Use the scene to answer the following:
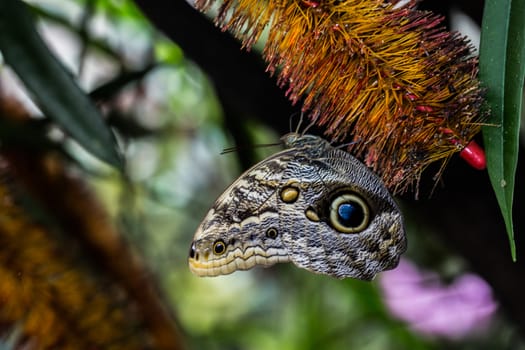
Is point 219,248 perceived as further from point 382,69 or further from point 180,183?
point 180,183

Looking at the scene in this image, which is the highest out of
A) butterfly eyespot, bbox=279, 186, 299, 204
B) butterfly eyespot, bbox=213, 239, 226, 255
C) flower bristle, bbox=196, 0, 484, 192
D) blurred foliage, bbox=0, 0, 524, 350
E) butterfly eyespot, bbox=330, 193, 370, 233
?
flower bristle, bbox=196, 0, 484, 192

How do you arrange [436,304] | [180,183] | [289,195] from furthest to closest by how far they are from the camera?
[180,183] < [436,304] < [289,195]

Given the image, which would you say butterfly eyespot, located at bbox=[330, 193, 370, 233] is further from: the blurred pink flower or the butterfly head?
the blurred pink flower

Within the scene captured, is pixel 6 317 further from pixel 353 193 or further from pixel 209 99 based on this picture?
pixel 209 99

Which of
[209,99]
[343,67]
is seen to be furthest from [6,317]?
[209,99]

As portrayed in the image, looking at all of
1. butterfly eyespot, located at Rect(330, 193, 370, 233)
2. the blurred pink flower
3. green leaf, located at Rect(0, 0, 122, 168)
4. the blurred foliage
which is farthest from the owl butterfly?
the blurred pink flower

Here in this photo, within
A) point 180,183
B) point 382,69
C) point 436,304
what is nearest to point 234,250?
point 382,69

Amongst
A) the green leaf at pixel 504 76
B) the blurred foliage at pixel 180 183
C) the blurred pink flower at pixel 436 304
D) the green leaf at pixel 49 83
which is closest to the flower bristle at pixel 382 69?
the green leaf at pixel 504 76
